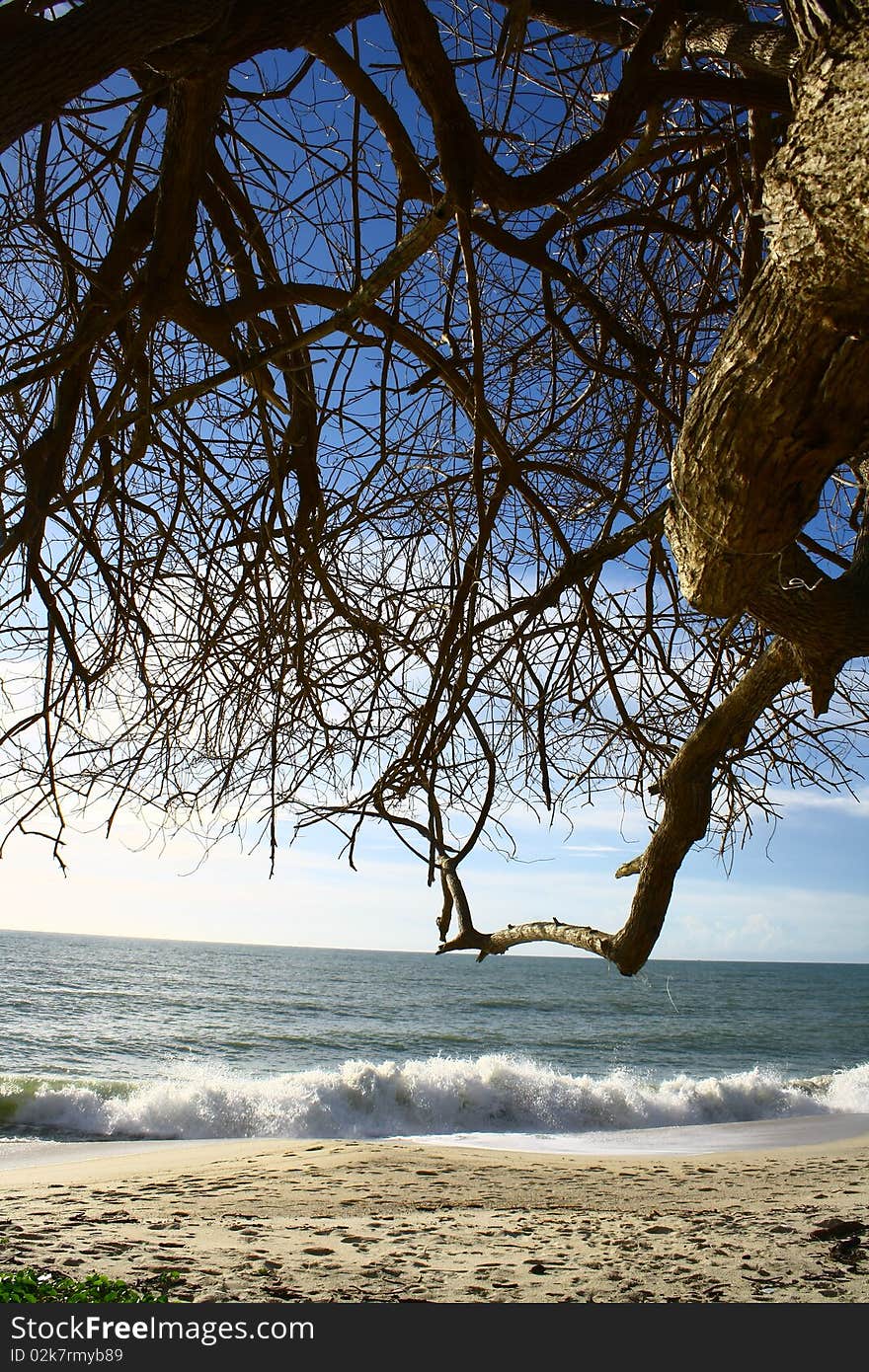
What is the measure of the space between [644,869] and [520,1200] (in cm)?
496

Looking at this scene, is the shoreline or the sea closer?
the shoreline

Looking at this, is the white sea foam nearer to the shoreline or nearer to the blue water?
the blue water

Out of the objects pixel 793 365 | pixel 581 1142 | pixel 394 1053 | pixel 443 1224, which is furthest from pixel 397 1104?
pixel 793 365

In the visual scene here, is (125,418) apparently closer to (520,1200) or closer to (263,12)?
(263,12)

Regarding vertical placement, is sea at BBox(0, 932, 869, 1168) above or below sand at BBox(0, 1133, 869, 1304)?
below

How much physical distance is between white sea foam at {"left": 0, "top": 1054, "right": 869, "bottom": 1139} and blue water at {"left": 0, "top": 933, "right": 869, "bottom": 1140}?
3 centimetres

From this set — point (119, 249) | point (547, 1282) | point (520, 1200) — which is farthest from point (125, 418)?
point (520, 1200)

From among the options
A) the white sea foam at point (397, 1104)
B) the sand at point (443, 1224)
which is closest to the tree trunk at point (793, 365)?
the sand at point (443, 1224)

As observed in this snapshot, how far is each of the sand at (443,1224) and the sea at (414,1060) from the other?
1.39 metres

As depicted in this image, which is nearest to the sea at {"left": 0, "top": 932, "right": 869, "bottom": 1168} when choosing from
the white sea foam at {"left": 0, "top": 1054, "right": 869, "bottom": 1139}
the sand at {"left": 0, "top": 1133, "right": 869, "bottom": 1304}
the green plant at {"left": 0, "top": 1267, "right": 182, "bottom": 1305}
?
the white sea foam at {"left": 0, "top": 1054, "right": 869, "bottom": 1139}

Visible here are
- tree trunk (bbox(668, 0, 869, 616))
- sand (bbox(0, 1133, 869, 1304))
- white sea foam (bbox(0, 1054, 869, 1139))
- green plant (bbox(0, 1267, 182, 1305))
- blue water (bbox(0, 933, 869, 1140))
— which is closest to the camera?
tree trunk (bbox(668, 0, 869, 616))

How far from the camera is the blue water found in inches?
527

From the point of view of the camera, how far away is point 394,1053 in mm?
21109

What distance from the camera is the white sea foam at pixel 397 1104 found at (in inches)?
508
